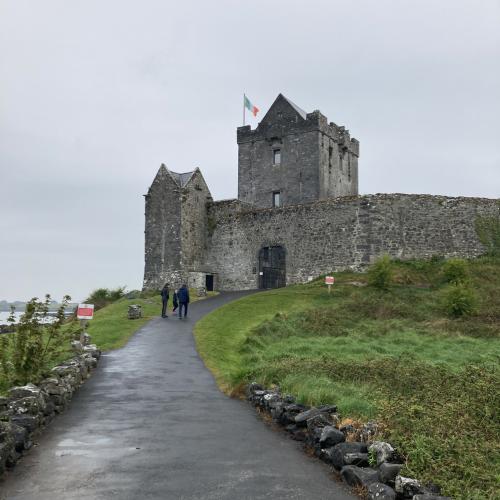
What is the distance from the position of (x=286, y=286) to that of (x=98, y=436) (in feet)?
110

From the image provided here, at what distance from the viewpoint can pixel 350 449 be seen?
31.2ft

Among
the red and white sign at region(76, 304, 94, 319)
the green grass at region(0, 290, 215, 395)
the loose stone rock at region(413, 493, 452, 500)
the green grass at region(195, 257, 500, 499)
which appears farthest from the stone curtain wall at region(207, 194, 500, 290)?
the loose stone rock at region(413, 493, 452, 500)

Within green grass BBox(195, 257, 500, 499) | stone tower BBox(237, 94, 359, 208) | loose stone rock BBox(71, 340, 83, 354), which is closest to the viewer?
green grass BBox(195, 257, 500, 499)

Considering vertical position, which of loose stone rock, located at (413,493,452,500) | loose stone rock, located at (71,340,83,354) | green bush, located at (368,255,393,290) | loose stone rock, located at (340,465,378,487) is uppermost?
green bush, located at (368,255,393,290)

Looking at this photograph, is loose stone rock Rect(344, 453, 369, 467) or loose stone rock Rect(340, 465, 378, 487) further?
loose stone rock Rect(344, 453, 369, 467)

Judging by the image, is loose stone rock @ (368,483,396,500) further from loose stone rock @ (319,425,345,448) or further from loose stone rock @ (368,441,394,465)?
loose stone rock @ (319,425,345,448)

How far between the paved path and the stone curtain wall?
26720 mm

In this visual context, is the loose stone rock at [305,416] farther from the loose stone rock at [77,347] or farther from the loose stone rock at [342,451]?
the loose stone rock at [77,347]

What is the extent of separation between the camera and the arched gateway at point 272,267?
45562mm

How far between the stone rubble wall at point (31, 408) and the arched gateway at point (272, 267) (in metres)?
29.7

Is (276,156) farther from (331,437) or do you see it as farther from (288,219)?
(331,437)

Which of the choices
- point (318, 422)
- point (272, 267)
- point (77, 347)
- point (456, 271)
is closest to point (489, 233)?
point (456, 271)

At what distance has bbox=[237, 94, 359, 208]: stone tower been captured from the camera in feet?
179

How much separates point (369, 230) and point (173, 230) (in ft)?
53.6
